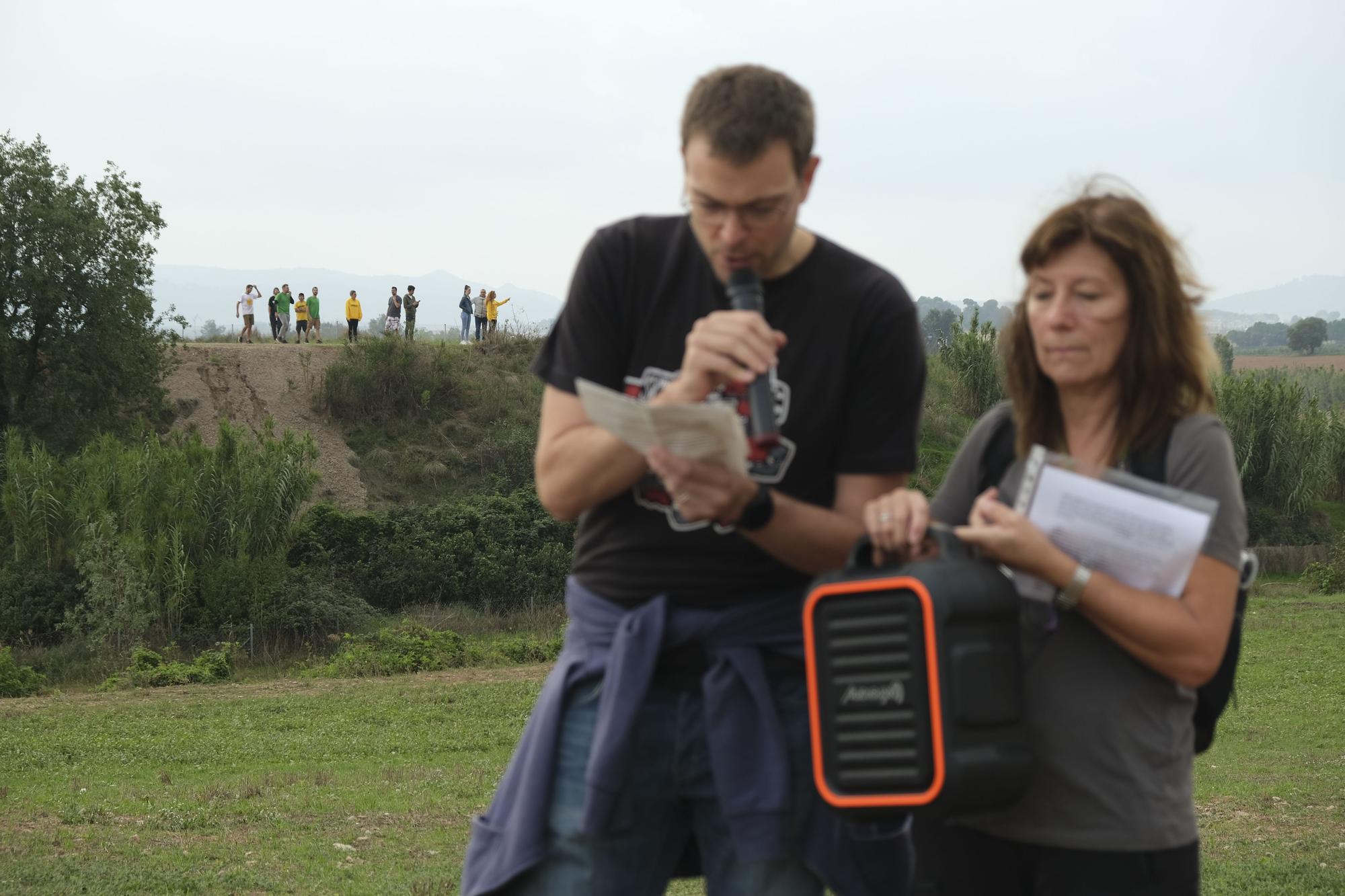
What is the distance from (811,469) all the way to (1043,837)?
0.78 meters

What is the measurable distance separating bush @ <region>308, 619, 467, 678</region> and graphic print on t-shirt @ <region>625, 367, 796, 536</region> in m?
20.7

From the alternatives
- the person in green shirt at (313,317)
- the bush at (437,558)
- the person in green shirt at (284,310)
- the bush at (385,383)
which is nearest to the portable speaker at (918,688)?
the bush at (437,558)

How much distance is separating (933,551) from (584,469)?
639 mm

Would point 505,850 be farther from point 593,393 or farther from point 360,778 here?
point 360,778

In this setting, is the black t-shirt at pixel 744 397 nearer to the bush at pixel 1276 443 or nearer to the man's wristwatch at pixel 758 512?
the man's wristwatch at pixel 758 512

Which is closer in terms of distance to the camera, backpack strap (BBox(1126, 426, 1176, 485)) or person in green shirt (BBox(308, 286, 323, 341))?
backpack strap (BBox(1126, 426, 1176, 485))

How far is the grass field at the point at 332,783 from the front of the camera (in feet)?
27.0

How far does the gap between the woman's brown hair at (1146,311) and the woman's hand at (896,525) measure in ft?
1.42

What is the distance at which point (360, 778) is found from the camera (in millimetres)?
12742

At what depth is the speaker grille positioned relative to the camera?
95.5 inches

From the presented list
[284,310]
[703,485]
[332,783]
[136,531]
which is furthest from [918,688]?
[284,310]

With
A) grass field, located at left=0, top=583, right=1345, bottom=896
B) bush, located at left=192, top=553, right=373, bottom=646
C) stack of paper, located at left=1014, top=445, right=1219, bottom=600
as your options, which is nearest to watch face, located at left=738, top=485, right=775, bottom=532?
stack of paper, located at left=1014, top=445, right=1219, bottom=600

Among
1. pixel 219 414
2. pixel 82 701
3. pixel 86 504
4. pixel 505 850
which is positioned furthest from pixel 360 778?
pixel 219 414

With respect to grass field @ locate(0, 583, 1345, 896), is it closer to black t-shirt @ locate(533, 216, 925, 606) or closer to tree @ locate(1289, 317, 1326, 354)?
black t-shirt @ locate(533, 216, 925, 606)
